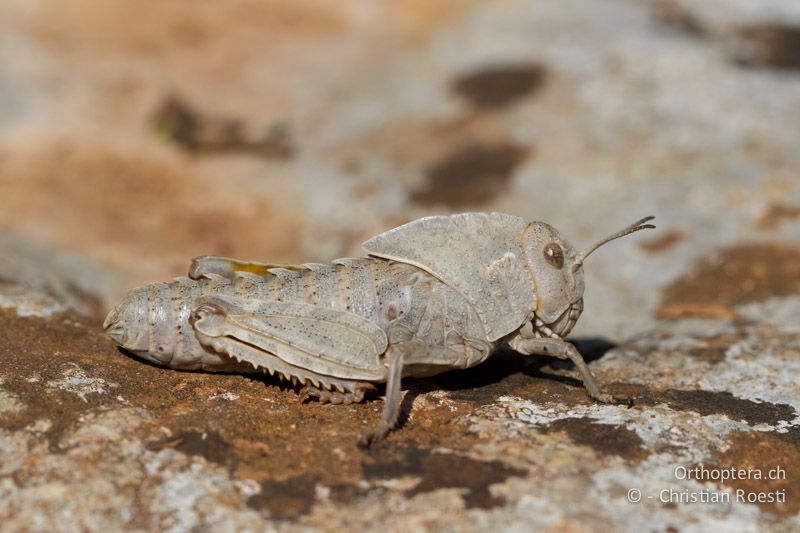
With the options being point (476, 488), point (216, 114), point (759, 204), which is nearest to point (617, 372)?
point (476, 488)

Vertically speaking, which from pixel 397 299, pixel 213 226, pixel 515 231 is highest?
pixel 515 231

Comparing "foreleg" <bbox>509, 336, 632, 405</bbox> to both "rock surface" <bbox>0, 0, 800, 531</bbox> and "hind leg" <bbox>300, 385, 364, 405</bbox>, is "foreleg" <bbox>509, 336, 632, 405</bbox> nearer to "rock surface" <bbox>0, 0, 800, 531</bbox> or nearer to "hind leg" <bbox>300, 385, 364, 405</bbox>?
"rock surface" <bbox>0, 0, 800, 531</bbox>

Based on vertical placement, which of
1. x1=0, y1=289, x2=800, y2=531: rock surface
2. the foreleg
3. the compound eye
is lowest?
x1=0, y1=289, x2=800, y2=531: rock surface

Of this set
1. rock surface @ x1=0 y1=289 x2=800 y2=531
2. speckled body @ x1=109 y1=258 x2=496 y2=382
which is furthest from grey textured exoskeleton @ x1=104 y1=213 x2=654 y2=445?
rock surface @ x1=0 y1=289 x2=800 y2=531

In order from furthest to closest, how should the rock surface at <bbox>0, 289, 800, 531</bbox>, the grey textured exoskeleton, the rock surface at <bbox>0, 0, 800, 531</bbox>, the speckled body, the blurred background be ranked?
the blurred background < the speckled body < the grey textured exoskeleton < the rock surface at <bbox>0, 0, 800, 531</bbox> < the rock surface at <bbox>0, 289, 800, 531</bbox>

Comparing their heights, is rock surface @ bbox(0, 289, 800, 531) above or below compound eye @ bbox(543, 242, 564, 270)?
below

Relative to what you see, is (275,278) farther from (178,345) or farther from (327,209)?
(327,209)
